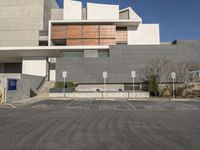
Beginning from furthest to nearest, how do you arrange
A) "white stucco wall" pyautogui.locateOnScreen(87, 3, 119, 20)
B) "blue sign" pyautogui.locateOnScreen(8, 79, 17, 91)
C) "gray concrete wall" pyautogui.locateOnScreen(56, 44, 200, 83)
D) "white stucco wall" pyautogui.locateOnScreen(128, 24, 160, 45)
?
"white stucco wall" pyautogui.locateOnScreen(128, 24, 160, 45)
"white stucco wall" pyautogui.locateOnScreen(87, 3, 119, 20)
"gray concrete wall" pyautogui.locateOnScreen(56, 44, 200, 83)
"blue sign" pyautogui.locateOnScreen(8, 79, 17, 91)

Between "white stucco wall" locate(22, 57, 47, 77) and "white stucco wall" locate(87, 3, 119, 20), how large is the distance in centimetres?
1451

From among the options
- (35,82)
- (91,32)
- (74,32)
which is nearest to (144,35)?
(91,32)

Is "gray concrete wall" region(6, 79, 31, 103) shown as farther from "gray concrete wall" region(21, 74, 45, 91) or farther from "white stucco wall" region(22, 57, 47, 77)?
"white stucco wall" region(22, 57, 47, 77)

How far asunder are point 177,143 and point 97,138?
2436 millimetres

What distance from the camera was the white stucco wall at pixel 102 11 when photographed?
48438 mm

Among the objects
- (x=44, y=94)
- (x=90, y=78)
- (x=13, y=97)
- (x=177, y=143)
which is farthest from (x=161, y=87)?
(x=177, y=143)

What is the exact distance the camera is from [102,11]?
48.8 metres

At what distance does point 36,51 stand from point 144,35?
23858 mm

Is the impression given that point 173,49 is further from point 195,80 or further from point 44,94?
point 44,94

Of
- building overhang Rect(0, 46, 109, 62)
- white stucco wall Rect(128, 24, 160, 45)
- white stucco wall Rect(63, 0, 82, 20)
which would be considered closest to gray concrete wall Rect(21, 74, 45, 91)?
building overhang Rect(0, 46, 109, 62)

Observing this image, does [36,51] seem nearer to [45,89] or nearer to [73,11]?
[45,89]

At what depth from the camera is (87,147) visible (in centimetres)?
597

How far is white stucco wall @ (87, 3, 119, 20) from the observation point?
48438mm

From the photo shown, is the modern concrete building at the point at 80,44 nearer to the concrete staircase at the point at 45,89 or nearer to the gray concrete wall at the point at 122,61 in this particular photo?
the gray concrete wall at the point at 122,61
